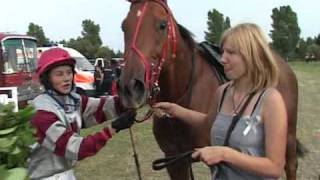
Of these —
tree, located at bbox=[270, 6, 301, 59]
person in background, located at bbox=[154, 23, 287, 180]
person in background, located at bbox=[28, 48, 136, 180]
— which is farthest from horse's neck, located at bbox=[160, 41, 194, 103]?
tree, located at bbox=[270, 6, 301, 59]

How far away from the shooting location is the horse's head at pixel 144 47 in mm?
3678

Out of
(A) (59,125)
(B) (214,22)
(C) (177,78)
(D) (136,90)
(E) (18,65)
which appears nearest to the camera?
(A) (59,125)

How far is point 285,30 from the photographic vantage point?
2889 inches

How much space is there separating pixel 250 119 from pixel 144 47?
137cm

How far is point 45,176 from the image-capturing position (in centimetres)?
343

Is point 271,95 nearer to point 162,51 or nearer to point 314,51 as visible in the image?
point 162,51

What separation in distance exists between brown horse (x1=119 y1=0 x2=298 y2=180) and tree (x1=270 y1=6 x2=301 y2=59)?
227 feet

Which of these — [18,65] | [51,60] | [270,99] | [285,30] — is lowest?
[18,65]

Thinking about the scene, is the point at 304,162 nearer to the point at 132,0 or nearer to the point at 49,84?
the point at 132,0

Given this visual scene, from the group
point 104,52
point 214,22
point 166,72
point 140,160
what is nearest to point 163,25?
point 166,72

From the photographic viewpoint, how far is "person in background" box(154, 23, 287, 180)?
2637 mm

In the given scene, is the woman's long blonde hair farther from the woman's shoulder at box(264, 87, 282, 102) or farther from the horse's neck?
the horse's neck

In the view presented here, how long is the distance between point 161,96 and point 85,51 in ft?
167

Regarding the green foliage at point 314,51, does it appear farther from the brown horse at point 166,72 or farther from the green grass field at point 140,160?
the brown horse at point 166,72
